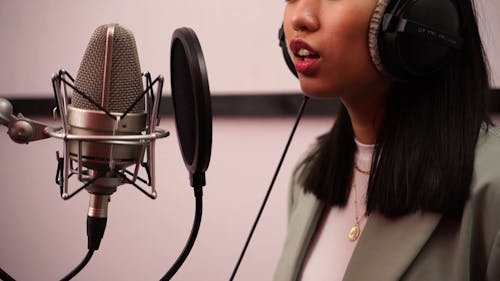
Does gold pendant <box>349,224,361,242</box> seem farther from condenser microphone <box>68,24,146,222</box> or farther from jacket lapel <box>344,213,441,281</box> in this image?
condenser microphone <box>68,24,146,222</box>

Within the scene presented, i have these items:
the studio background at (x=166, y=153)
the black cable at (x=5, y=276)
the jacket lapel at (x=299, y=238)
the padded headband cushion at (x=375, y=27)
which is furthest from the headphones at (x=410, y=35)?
the studio background at (x=166, y=153)

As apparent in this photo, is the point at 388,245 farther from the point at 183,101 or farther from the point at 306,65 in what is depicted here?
the point at 183,101

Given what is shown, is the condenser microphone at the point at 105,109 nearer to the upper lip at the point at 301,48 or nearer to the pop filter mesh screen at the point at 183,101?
the pop filter mesh screen at the point at 183,101

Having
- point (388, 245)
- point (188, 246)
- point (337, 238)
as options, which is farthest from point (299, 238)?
point (188, 246)

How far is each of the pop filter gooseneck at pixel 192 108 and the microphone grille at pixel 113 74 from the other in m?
0.03

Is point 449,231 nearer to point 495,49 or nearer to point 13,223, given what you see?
point 495,49

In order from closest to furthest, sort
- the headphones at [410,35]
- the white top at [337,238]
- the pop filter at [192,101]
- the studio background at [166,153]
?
the pop filter at [192,101] → the headphones at [410,35] → the white top at [337,238] → the studio background at [166,153]

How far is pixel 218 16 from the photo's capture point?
1.38 metres

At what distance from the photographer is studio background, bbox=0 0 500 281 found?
1336 mm

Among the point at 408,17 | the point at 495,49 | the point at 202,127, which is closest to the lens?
the point at 202,127

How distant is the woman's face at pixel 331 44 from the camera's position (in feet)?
2.06

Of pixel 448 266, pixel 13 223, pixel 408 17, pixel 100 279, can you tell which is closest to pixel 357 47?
pixel 408 17

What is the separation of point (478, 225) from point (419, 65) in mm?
197

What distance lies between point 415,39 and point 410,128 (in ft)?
0.45
